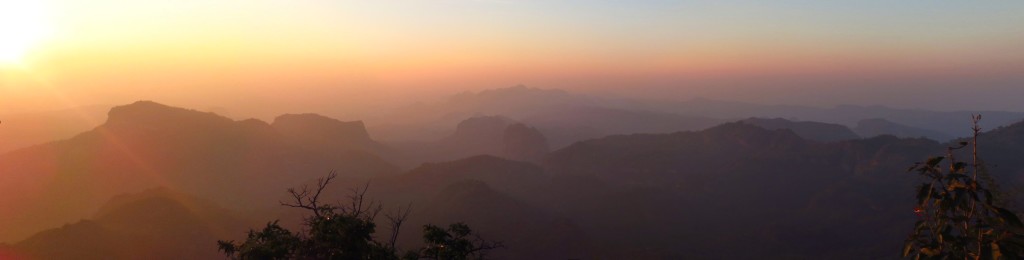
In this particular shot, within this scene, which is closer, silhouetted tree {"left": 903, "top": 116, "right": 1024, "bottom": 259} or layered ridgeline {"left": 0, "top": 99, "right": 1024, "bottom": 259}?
silhouetted tree {"left": 903, "top": 116, "right": 1024, "bottom": 259}

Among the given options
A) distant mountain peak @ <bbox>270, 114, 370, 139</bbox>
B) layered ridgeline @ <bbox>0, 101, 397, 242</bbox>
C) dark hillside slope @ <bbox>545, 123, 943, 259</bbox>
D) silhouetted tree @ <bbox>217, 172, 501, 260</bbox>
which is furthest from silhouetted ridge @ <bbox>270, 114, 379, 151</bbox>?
silhouetted tree @ <bbox>217, 172, 501, 260</bbox>

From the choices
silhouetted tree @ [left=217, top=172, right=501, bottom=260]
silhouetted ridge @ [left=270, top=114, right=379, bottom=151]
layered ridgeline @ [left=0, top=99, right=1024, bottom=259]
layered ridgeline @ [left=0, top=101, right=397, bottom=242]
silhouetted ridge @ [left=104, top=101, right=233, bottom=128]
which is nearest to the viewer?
A: silhouetted tree @ [left=217, top=172, right=501, bottom=260]

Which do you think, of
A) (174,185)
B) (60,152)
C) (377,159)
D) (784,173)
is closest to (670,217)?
(784,173)

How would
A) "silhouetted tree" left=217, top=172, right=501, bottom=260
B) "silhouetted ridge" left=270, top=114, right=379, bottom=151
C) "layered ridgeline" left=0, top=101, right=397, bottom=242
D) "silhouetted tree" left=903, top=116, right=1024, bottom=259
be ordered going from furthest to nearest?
"silhouetted ridge" left=270, top=114, right=379, bottom=151 → "layered ridgeline" left=0, top=101, right=397, bottom=242 → "silhouetted tree" left=217, top=172, right=501, bottom=260 → "silhouetted tree" left=903, top=116, right=1024, bottom=259

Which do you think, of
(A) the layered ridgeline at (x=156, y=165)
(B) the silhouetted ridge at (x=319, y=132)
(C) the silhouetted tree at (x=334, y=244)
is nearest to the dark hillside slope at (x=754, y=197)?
(C) the silhouetted tree at (x=334, y=244)

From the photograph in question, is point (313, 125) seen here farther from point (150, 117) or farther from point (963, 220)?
point (963, 220)

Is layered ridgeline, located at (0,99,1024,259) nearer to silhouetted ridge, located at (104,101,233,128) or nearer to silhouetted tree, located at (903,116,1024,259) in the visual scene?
silhouetted ridge, located at (104,101,233,128)
